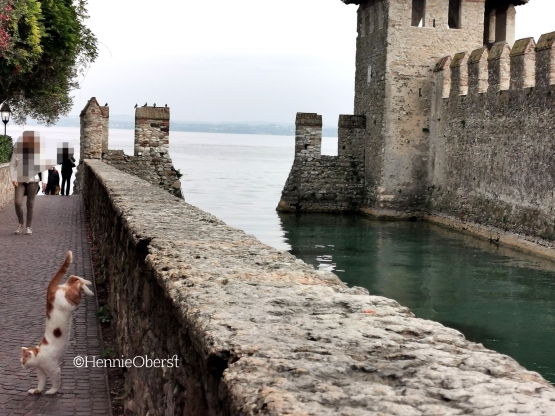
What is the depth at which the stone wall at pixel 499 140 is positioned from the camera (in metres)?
18.3

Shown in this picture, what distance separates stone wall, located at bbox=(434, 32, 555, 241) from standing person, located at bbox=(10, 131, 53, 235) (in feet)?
37.9

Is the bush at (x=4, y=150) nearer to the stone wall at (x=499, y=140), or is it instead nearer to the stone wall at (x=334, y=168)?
the stone wall at (x=334, y=168)

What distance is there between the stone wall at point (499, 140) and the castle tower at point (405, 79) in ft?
2.00

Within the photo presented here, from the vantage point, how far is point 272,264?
3.61 meters

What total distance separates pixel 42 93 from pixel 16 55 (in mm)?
5220

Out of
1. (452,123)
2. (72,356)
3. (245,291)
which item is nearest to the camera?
(245,291)

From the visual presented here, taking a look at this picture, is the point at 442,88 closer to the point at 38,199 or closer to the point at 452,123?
the point at 452,123

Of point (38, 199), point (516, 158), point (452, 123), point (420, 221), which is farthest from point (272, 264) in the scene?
point (420, 221)

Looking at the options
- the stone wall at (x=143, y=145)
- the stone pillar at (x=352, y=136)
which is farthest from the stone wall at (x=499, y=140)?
the stone wall at (x=143, y=145)

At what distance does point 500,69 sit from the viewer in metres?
20.4

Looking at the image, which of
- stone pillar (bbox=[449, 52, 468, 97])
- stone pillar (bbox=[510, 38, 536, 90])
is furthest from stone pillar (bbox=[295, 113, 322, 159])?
stone pillar (bbox=[510, 38, 536, 90])

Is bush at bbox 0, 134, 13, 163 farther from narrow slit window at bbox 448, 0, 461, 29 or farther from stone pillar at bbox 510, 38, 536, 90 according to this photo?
narrow slit window at bbox 448, 0, 461, 29

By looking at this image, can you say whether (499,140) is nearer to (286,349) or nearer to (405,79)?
(405,79)

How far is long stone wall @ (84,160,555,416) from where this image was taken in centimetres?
178
